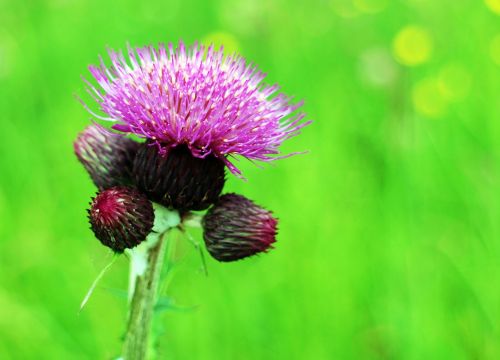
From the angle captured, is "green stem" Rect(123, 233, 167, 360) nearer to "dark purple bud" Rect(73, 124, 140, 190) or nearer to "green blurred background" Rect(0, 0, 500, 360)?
"green blurred background" Rect(0, 0, 500, 360)

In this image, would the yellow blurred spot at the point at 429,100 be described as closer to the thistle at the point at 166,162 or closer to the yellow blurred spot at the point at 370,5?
the yellow blurred spot at the point at 370,5

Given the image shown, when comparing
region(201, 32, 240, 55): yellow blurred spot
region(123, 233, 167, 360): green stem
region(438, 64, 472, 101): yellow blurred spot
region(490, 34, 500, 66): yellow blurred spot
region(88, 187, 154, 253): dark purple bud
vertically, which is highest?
region(490, 34, 500, 66): yellow blurred spot

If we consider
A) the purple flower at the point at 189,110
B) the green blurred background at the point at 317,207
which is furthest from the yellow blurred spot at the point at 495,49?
the purple flower at the point at 189,110

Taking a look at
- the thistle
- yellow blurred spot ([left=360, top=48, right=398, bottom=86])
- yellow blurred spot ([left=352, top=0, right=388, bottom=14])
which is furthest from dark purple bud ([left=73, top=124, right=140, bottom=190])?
yellow blurred spot ([left=352, top=0, right=388, bottom=14])

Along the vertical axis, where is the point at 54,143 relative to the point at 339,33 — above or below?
below

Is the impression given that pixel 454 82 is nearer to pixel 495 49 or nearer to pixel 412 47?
pixel 495 49

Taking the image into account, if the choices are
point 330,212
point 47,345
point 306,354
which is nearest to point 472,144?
point 330,212

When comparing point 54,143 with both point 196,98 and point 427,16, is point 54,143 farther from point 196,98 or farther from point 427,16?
point 427,16
